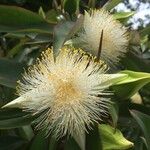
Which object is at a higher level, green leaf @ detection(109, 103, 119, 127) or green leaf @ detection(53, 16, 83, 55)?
green leaf @ detection(53, 16, 83, 55)

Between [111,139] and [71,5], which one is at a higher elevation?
[71,5]

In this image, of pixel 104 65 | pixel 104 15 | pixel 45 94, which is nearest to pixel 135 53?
pixel 104 15

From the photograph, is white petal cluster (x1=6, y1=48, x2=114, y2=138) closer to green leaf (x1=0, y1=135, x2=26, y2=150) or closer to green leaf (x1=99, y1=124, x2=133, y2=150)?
green leaf (x1=99, y1=124, x2=133, y2=150)

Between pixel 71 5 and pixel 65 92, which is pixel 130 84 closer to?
pixel 65 92

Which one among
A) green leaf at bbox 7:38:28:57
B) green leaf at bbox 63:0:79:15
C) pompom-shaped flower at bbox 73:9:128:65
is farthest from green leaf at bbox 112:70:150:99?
green leaf at bbox 7:38:28:57

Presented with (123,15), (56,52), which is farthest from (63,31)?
(123,15)

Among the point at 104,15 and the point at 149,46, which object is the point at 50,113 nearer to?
the point at 104,15

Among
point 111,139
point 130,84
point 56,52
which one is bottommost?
point 111,139
